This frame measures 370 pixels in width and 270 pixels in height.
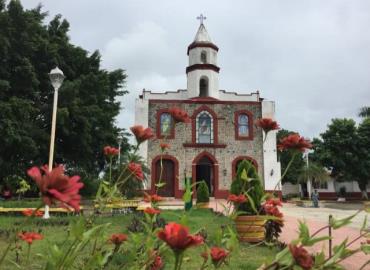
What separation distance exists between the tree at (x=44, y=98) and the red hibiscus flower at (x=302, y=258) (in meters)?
16.4

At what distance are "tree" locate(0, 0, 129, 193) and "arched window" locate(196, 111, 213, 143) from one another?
541 cm

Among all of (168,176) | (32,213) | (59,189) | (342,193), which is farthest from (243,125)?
(59,189)

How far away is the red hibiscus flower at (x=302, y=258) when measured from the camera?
3.93 ft

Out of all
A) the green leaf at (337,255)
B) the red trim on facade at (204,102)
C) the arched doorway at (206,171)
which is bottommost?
the green leaf at (337,255)

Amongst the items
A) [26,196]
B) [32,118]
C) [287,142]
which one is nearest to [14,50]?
[32,118]

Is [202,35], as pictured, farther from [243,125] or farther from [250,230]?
[250,230]

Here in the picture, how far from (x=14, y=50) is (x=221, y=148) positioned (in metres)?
13.1

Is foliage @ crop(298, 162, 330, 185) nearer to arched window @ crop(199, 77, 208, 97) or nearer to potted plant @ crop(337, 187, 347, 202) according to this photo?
potted plant @ crop(337, 187, 347, 202)

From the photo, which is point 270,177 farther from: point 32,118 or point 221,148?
point 32,118

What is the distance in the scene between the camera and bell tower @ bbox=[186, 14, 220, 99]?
88.6 ft

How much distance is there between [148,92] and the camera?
1066 inches

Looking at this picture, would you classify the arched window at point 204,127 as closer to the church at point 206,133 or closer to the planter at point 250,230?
the church at point 206,133

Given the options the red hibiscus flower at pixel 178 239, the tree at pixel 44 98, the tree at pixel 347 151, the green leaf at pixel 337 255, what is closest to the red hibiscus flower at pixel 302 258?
the green leaf at pixel 337 255

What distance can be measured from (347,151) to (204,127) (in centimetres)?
1173
